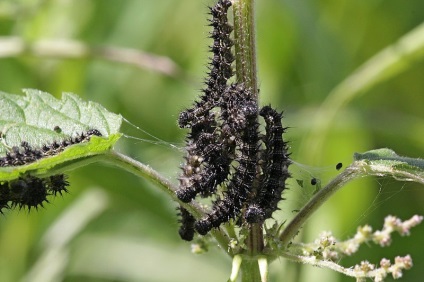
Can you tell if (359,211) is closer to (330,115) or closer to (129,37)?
(330,115)

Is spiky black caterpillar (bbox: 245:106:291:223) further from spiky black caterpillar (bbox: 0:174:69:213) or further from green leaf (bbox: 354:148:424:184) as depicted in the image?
spiky black caterpillar (bbox: 0:174:69:213)

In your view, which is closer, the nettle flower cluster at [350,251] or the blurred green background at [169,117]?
the nettle flower cluster at [350,251]

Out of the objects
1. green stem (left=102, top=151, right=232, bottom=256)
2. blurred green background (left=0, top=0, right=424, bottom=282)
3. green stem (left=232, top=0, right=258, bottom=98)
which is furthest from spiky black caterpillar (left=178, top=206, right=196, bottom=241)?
blurred green background (left=0, top=0, right=424, bottom=282)

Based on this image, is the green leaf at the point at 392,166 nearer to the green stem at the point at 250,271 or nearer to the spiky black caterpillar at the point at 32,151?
the green stem at the point at 250,271

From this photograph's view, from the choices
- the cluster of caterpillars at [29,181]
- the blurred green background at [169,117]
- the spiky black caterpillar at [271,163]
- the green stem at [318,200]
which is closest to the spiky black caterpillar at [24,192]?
the cluster of caterpillars at [29,181]

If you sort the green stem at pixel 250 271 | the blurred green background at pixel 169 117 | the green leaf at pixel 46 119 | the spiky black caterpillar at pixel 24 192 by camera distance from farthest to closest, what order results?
the blurred green background at pixel 169 117
the green leaf at pixel 46 119
the green stem at pixel 250 271
the spiky black caterpillar at pixel 24 192

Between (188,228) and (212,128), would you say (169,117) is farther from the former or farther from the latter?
(212,128)
